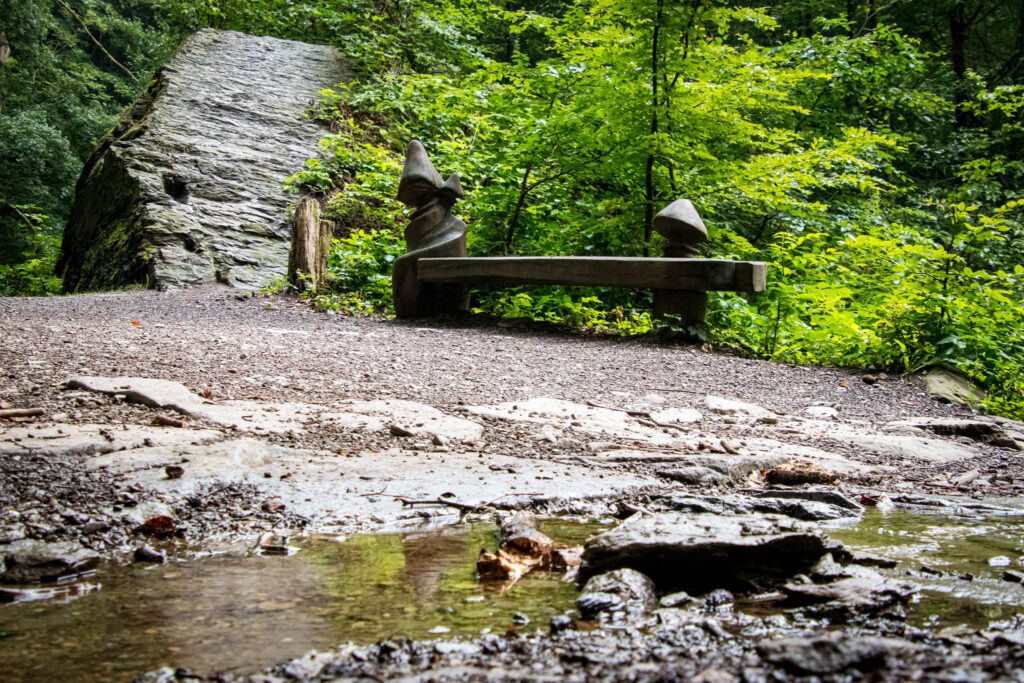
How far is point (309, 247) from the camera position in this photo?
28.8ft

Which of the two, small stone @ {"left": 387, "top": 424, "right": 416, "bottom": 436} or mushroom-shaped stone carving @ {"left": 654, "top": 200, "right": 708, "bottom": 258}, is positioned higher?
mushroom-shaped stone carving @ {"left": 654, "top": 200, "right": 708, "bottom": 258}

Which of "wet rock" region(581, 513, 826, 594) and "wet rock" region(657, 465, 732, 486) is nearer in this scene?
"wet rock" region(581, 513, 826, 594)

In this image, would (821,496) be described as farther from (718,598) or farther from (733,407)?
(733,407)

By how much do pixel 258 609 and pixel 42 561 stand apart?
578 millimetres

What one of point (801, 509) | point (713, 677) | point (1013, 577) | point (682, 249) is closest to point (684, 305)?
point (682, 249)

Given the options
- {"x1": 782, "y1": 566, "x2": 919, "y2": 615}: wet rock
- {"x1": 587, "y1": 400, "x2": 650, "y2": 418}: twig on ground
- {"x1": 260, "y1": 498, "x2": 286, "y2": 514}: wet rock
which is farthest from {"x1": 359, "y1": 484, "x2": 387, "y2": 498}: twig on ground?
{"x1": 587, "y1": 400, "x2": 650, "y2": 418}: twig on ground

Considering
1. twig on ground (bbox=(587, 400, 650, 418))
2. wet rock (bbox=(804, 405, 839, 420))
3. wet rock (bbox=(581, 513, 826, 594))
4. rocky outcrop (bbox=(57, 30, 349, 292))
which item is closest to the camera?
wet rock (bbox=(581, 513, 826, 594))

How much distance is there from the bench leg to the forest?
5.7 inches

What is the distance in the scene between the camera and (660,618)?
5.34 feet

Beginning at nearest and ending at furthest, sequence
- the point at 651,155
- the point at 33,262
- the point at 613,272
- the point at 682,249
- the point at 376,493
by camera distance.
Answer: the point at 376,493, the point at 613,272, the point at 682,249, the point at 651,155, the point at 33,262

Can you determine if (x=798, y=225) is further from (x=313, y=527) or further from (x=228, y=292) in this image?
(x=313, y=527)

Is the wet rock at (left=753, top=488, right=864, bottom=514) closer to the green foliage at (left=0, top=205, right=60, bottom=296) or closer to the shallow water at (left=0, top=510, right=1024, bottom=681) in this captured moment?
the shallow water at (left=0, top=510, right=1024, bottom=681)

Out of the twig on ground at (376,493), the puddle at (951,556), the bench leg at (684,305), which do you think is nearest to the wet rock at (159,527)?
the twig on ground at (376,493)

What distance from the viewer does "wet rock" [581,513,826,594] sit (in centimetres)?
183
